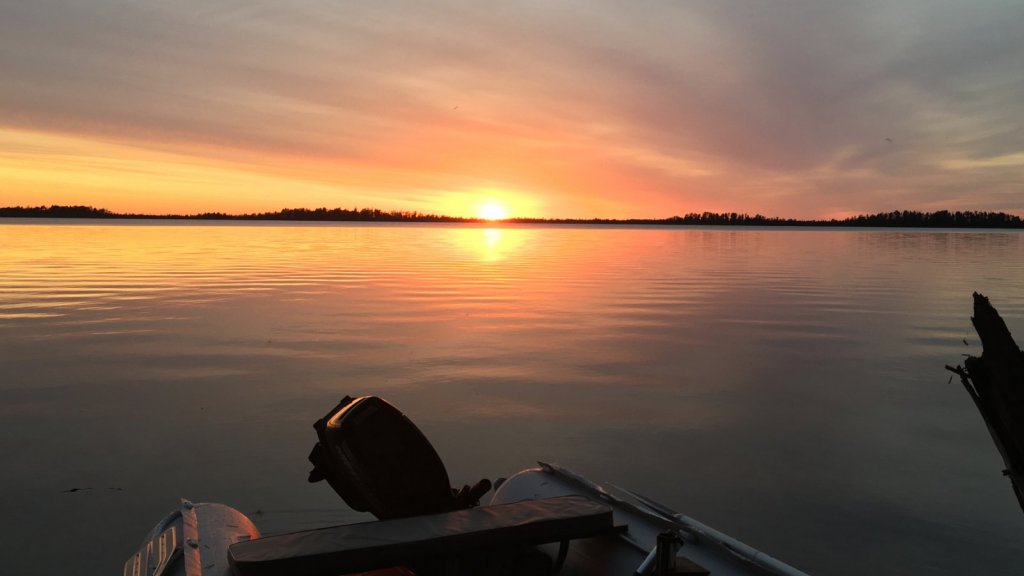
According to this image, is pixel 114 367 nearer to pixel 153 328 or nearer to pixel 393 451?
pixel 153 328

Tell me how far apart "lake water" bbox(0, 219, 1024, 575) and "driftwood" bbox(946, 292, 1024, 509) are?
129 cm

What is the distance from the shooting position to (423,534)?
139 inches

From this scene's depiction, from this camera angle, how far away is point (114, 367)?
1059 centimetres

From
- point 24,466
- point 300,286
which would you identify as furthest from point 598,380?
point 300,286

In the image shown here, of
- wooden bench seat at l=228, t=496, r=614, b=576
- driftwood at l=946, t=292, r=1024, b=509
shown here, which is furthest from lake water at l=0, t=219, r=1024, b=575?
wooden bench seat at l=228, t=496, r=614, b=576

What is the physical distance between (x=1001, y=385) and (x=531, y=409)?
5.35m

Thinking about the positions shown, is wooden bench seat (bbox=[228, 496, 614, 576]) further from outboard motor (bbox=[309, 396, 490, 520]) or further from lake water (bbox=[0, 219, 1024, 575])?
lake water (bbox=[0, 219, 1024, 575])

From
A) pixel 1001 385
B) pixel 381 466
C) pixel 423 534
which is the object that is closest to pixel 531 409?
pixel 381 466

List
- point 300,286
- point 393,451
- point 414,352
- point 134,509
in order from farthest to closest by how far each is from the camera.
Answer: point 300,286
point 414,352
point 134,509
point 393,451

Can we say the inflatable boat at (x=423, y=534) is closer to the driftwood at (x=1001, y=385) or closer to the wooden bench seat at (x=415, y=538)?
the wooden bench seat at (x=415, y=538)

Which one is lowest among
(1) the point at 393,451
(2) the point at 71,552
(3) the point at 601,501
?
(2) the point at 71,552

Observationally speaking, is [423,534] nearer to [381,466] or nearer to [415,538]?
[415,538]

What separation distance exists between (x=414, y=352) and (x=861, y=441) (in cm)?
675

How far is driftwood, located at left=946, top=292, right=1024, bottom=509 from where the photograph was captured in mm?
3924
